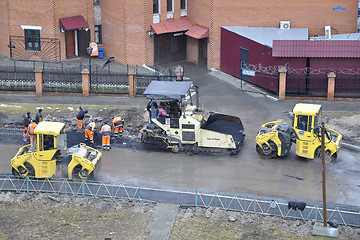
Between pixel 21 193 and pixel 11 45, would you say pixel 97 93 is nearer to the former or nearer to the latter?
pixel 11 45

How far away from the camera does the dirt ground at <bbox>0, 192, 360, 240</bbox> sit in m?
24.7

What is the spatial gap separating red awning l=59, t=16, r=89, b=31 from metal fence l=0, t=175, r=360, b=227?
1969cm

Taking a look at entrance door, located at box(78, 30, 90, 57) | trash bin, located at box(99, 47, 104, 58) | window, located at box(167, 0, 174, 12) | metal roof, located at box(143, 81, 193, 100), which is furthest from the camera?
entrance door, located at box(78, 30, 90, 57)

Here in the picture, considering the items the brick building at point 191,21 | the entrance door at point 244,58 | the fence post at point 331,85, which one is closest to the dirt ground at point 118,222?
the fence post at point 331,85

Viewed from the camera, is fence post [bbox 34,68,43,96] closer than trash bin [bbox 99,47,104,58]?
Yes

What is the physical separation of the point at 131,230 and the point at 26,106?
1724 centimetres

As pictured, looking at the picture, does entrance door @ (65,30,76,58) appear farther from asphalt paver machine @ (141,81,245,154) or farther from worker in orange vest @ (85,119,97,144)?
asphalt paver machine @ (141,81,245,154)

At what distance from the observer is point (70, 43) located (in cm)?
4875

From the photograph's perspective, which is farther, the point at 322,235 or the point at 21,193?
the point at 21,193

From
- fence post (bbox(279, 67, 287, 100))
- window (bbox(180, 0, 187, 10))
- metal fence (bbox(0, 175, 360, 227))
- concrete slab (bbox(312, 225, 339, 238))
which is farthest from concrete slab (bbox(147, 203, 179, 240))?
window (bbox(180, 0, 187, 10))

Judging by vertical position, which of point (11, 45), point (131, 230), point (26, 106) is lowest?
point (131, 230)

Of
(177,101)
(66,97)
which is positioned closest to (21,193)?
(177,101)

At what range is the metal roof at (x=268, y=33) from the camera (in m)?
43.7

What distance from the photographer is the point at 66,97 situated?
41906mm
